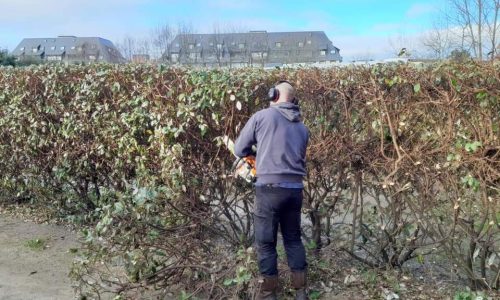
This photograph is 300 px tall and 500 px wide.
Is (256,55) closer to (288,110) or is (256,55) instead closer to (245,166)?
(245,166)

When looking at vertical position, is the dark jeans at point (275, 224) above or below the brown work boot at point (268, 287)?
above

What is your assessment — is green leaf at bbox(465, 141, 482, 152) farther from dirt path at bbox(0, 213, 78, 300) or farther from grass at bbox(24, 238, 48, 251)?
grass at bbox(24, 238, 48, 251)

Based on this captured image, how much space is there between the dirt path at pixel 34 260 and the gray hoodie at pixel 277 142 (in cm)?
242

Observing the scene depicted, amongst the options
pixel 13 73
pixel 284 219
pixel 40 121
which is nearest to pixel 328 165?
pixel 284 219

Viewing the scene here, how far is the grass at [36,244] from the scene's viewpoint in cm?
632

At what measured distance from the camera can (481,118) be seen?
3.95 meters

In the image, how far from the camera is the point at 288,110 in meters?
4.09

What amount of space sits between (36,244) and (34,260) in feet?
1.59

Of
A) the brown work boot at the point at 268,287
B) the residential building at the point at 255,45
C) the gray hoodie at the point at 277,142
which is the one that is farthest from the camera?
the residential building at the point at 255,45

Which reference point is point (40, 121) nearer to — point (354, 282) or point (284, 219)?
point (284, 219)

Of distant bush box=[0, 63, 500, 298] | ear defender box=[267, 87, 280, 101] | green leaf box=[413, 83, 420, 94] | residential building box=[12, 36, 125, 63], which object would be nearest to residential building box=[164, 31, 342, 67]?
residential building box=[12, 36, 125, 63]

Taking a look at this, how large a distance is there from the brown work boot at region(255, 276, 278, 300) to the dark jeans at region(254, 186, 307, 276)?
0.15ft

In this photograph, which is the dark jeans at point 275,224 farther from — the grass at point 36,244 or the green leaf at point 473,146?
the grass at point 36,244

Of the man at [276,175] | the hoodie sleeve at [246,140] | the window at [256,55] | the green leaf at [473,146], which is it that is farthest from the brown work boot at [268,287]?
the window at [256,55]
